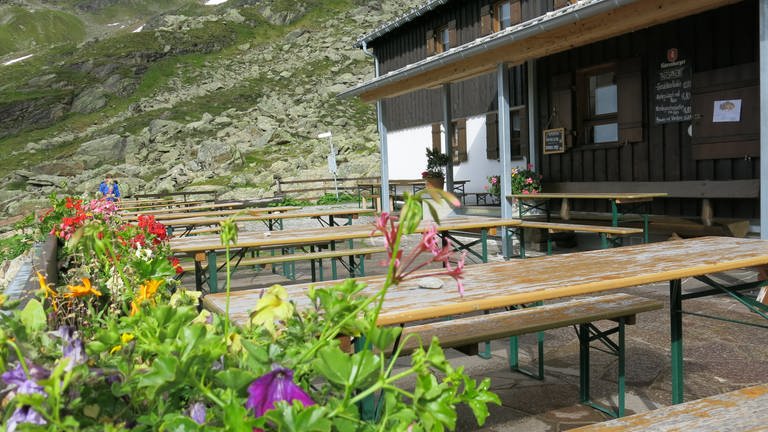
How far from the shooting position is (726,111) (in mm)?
7781

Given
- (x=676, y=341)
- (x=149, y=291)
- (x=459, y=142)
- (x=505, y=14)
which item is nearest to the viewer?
(x=149, y=291)

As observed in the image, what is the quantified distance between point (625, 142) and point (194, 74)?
56.1m

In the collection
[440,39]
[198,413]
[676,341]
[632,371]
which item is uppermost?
[440,39]

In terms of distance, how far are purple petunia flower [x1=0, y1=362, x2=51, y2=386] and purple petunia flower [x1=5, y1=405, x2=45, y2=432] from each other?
0.03 m

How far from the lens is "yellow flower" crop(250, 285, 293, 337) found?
0.92 meters

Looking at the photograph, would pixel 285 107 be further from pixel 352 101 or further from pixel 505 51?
pixel 505 51

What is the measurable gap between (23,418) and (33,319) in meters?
0.24

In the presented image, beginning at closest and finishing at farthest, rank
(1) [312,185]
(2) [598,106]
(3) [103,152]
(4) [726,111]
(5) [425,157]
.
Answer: (4) [726,111] < (2) [598,106] < (5) [425,157] < (1) [312,185] < (3) [103,152]

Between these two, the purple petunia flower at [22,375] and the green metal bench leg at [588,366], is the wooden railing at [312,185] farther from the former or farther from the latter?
the purple petunia flower at [22,375]

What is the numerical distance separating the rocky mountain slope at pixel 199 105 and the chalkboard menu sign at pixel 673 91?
19609 millimetres

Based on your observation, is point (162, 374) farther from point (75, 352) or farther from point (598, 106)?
point (598, 106)

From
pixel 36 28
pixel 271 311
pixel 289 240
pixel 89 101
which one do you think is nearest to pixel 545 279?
pixel 271 311

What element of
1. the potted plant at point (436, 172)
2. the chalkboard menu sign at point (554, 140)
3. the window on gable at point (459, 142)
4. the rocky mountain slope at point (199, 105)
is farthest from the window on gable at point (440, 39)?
the rocky mountain slope at point (199, 105)

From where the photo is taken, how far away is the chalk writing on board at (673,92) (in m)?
8.28
